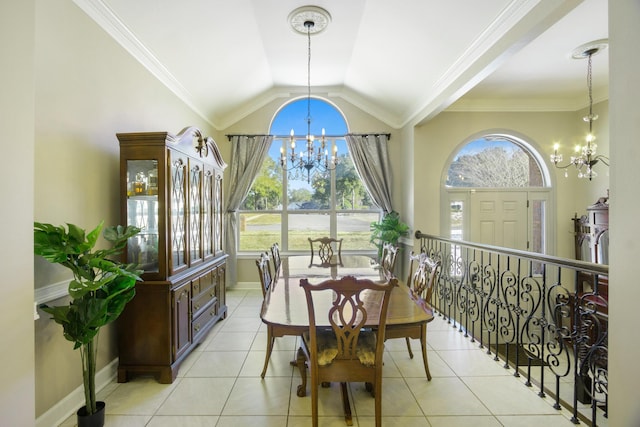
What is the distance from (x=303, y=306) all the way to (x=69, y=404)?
176 centimetres

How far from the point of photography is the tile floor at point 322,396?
2043 millimetres

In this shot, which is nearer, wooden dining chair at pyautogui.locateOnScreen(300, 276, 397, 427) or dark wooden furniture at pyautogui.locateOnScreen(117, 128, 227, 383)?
wooden dining chair at pyautogui.locateOnScreen(300, 276, 397, 427)

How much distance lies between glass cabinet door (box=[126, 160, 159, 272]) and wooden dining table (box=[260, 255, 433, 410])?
1096 millimetres

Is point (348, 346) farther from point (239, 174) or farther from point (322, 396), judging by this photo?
point (239, 174)

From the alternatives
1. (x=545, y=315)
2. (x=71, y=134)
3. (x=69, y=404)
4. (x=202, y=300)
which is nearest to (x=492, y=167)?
(x=545, y=315)

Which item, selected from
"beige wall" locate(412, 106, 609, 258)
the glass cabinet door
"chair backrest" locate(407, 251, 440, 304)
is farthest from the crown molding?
"beige wall" locate(412, 106, 609, 258)

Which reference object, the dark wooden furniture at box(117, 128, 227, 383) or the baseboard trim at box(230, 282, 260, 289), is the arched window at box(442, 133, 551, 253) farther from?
the dark wooden furniture at box(117, 128, 227, 383)

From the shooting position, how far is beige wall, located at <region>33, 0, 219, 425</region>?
1945mm

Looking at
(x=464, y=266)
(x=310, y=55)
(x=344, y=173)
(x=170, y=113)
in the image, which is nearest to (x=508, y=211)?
(x=464, y=266)

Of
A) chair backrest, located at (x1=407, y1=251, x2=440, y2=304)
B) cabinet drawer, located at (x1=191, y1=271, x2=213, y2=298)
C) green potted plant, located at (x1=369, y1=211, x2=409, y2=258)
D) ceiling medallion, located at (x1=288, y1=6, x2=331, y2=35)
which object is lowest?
cabinet drawer, located at (x1=191, y1=271, x2=213, y2=298)

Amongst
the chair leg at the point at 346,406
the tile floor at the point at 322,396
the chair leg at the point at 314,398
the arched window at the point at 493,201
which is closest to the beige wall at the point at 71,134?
the tile floor at the point at 322,396

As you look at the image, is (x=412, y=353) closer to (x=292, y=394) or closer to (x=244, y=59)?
(x=292, y=394)

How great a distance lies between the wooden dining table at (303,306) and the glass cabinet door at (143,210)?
110 cm
